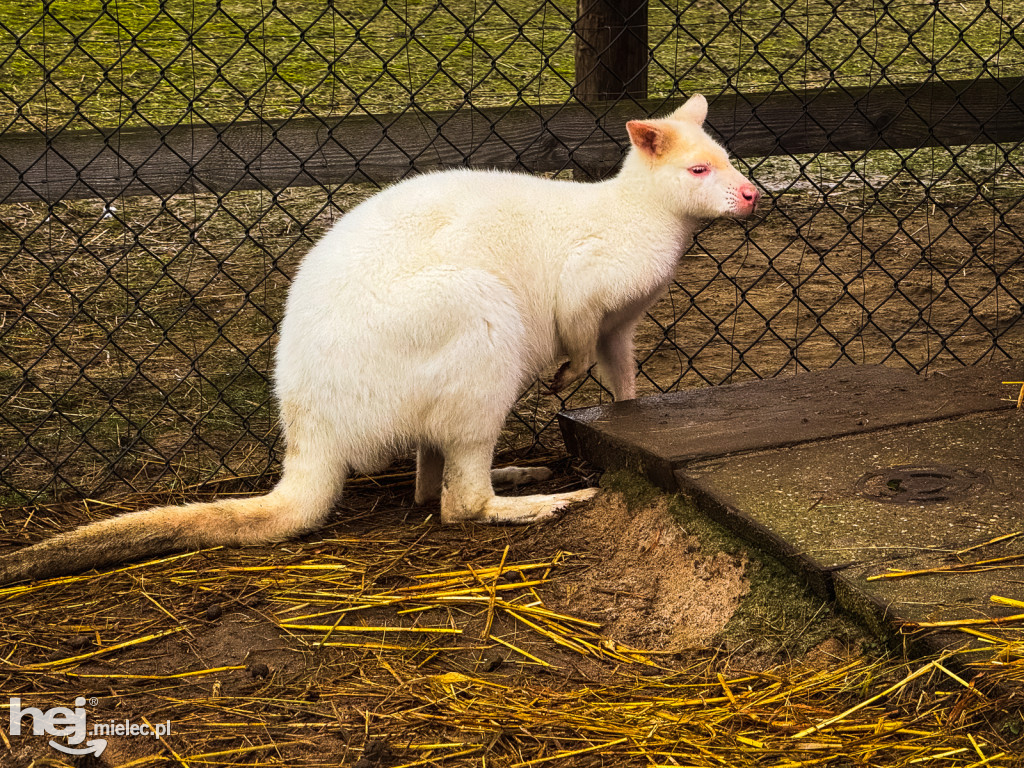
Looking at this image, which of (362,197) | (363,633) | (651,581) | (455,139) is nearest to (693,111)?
(455,139)

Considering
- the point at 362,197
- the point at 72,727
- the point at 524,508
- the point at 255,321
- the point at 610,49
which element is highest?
the point at 610,49

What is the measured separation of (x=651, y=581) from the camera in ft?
10.3

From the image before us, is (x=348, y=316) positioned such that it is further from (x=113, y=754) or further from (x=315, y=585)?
(x=113, y=754)

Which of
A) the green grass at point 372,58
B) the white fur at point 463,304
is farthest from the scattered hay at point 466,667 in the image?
the green grass at point 372,58

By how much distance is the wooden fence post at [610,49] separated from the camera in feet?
15.6

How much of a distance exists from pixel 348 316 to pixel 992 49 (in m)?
8.15

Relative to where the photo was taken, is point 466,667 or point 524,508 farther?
point 524,508

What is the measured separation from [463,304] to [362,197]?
410 cm

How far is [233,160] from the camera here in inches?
153

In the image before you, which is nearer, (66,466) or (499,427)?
(499,427)

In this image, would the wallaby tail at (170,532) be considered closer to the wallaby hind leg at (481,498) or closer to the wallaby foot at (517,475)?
the wallaby hind leg at (481,498)

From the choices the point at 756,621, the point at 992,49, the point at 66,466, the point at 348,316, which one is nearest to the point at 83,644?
the point at 348,316

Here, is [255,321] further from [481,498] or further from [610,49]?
[481,498]

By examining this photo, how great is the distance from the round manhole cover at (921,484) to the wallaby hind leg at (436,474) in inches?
47.3
